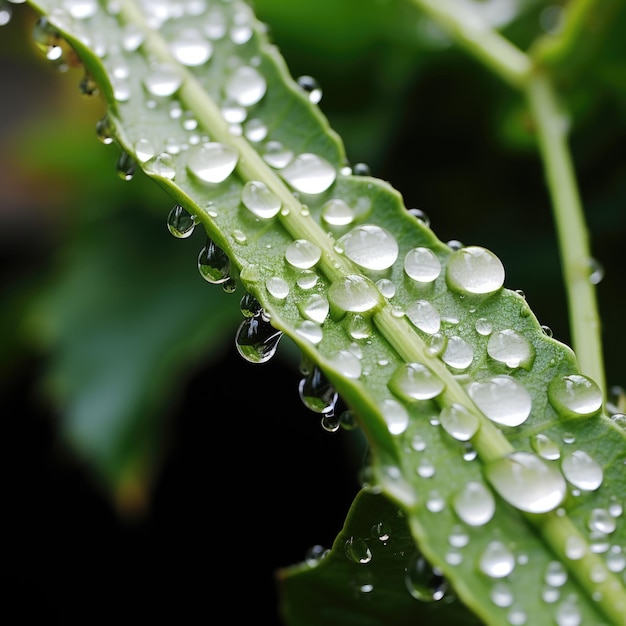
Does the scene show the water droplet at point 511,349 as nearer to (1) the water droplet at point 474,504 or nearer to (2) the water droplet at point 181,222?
(1) the water droplet at point 474,504

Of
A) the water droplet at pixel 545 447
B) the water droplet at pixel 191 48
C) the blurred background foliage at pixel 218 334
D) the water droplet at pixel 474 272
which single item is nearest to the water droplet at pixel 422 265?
the water droplet at pixel 474 272

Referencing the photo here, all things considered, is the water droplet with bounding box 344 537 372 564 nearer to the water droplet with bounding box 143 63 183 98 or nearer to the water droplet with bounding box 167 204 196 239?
the water droplet with bounding box 167 204 196 239

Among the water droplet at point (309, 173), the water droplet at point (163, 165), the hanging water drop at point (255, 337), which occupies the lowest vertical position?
the hanging water drop at point (255, 337)

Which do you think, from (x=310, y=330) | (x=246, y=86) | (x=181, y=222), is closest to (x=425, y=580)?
(x=310, y=330)

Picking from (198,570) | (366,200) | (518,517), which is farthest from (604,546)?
(198,570)

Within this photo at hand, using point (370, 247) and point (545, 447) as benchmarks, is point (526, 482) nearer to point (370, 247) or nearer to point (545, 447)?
point (545, 447)

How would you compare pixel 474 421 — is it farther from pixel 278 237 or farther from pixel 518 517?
pixel 278 237

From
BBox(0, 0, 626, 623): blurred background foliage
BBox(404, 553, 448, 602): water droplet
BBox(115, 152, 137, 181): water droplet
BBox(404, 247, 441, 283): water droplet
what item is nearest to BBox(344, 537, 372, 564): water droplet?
BBox(404, 553, 448, 602): water droplet
